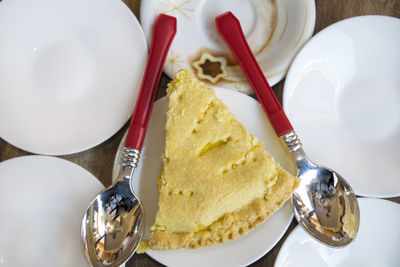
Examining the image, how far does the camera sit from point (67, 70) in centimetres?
105

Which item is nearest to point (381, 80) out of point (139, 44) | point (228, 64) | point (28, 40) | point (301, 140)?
point (301, 140)

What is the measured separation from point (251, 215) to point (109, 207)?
43 cm

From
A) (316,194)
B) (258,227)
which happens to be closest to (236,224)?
(258,227)

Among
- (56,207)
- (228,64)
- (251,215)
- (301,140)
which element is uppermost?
(228,64)

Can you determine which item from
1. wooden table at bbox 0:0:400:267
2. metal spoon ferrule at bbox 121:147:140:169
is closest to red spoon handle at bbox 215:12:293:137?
wooden table at bbox 0:0:400:267

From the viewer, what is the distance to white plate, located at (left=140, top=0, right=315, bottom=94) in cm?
102

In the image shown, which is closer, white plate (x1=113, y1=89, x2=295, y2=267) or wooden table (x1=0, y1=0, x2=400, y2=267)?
white plate (x1=113, y1=89, x2=295, y2=267)

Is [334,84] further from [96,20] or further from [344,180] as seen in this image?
[96,20]

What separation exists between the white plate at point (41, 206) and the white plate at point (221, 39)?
46cm

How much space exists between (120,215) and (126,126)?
296mm

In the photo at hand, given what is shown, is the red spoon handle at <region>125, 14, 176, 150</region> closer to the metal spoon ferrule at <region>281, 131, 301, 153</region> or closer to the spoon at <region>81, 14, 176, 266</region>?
the spoon at <region>81, 14, 176, 266</region>

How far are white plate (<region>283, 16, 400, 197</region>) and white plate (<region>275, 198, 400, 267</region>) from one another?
0.17 feet

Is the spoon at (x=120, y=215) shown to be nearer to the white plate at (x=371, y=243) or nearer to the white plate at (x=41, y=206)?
the white plate at (x=41, y=206)

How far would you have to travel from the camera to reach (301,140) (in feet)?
3.29
